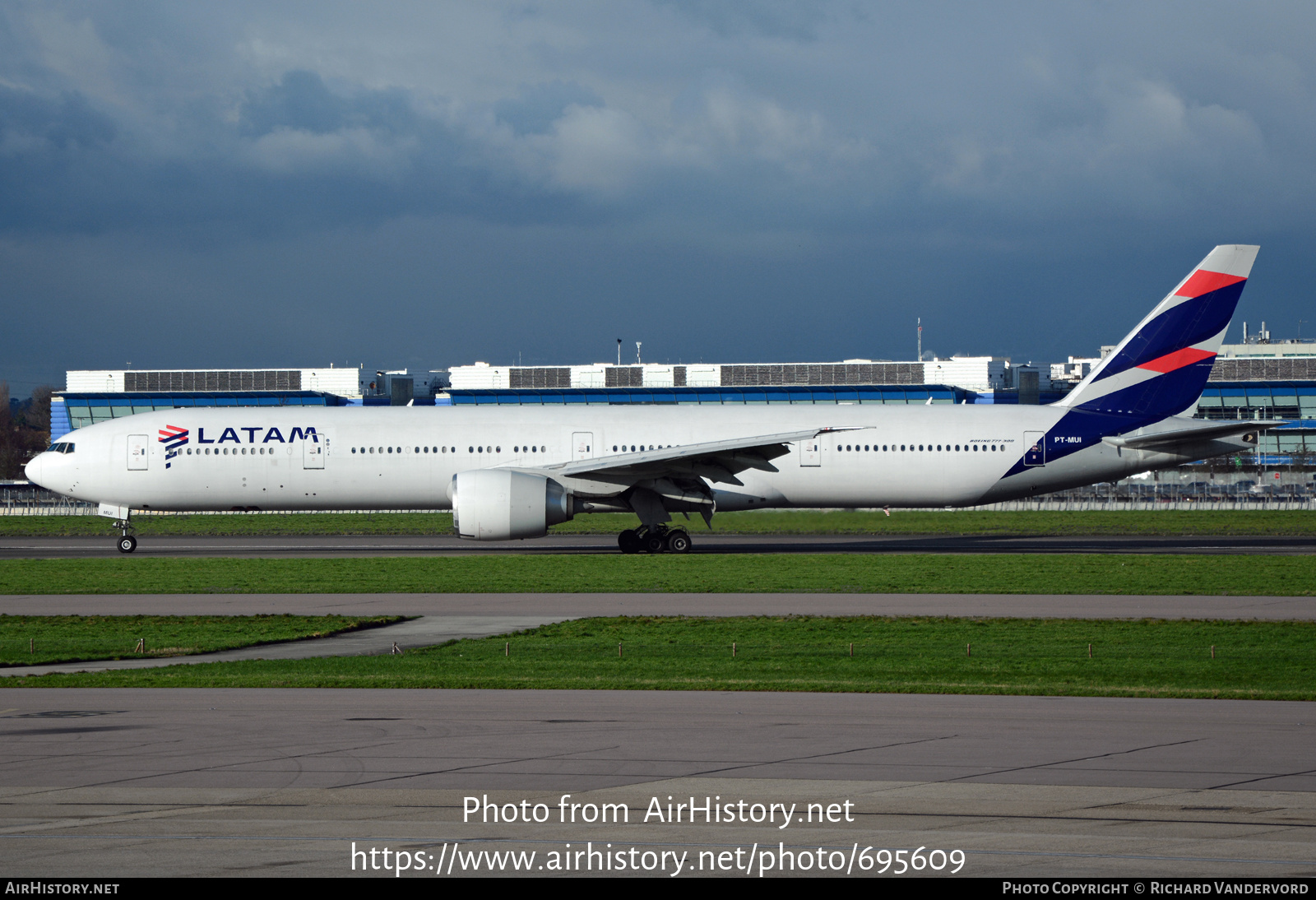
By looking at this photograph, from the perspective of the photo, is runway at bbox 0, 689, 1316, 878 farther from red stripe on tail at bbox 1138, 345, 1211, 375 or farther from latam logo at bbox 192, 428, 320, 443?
red stripe on tail at bbox 1138, 345, 1211, 375

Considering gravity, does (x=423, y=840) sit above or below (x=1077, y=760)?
above

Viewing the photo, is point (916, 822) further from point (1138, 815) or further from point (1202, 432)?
point (1202, 432)

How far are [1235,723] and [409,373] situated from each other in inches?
3437

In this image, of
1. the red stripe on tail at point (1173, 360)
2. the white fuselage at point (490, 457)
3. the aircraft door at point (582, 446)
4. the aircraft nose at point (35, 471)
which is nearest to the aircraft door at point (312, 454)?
the white fuselage at point (490, 457)

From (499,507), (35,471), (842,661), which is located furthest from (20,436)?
(842,661)

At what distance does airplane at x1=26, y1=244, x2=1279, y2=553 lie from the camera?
35.8m

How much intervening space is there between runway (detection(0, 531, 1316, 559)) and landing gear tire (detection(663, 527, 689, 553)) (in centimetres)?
135

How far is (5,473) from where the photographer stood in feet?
398

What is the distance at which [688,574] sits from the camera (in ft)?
92.6

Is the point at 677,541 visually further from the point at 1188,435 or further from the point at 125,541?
the point at 125,541

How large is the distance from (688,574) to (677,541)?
5.86 meters

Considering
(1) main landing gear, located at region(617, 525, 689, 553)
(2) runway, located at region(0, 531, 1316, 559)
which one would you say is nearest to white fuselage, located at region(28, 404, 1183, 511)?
(2) runway, located at region(0, 531, 1316, 559)

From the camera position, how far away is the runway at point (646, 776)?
7875 mm
